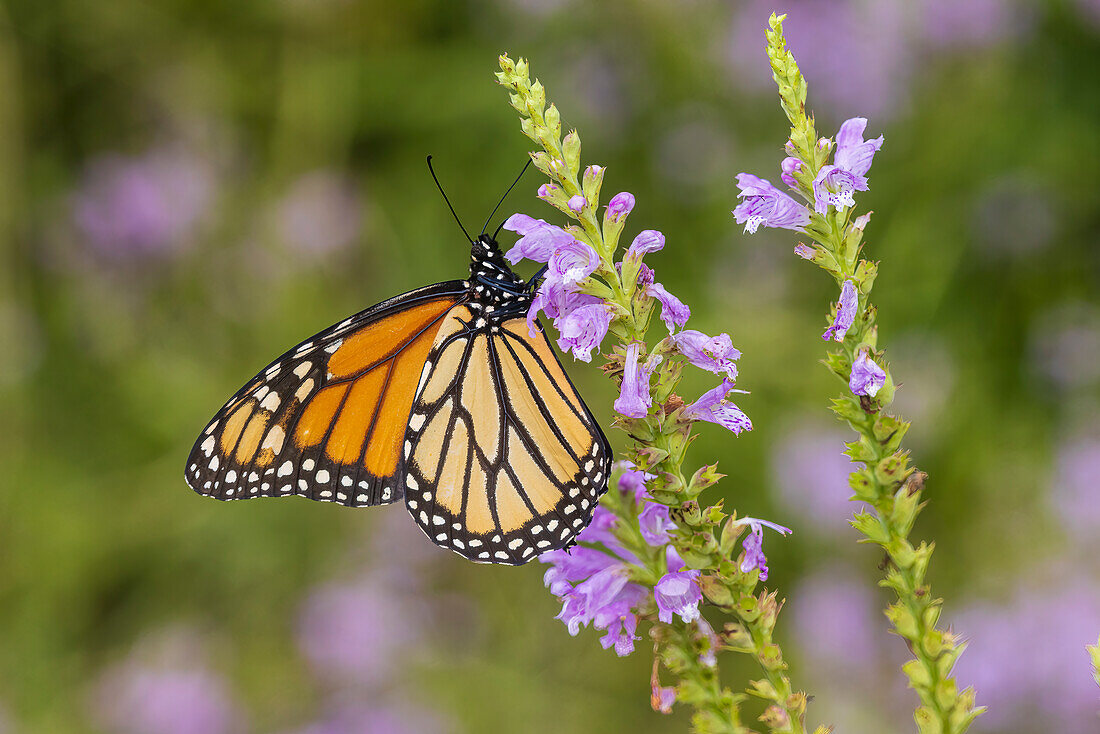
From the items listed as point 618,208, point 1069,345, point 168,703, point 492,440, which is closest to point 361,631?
point 168,703

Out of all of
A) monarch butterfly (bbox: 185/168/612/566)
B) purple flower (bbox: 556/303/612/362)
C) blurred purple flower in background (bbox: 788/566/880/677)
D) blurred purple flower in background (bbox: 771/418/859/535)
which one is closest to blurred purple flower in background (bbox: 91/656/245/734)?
monarch butterfly (bbox: 185/168/612/566)

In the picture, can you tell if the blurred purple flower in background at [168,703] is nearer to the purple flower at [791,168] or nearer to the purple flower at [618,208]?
the purple flower at [618,208]

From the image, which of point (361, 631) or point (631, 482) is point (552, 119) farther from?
point (361, 631)

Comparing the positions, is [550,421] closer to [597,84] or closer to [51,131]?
[597,84]

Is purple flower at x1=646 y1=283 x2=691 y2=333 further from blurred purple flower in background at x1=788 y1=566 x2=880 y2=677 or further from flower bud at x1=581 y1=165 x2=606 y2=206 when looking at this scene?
blurred purple flower in background at x1=788 y1=566 x2=880 y2=677

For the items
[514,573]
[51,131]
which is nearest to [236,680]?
[514,573]

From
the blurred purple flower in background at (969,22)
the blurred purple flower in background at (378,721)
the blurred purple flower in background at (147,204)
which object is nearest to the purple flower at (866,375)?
the blurred purple flower in background at (378,721)

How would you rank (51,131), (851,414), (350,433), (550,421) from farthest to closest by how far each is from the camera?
(51,131)
(350,433)
(550,421)
(851,414)
